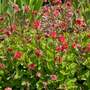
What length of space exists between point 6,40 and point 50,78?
0.61 meters

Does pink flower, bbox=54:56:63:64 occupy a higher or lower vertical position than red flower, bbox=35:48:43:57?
lower

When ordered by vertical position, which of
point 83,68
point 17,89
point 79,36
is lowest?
point 17,89

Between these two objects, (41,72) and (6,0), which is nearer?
(41,72)

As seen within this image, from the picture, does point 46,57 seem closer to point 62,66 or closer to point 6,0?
point 62,66

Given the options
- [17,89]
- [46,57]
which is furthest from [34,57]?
[17,89]

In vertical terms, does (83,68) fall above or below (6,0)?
below

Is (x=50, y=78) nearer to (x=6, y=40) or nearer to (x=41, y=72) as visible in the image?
(x=41, y=72)

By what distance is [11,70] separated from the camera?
144 inches

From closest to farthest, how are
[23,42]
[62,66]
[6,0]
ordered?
[62,66] < [23,42] < [6,0]

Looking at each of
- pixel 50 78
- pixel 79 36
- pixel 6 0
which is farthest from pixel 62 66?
pixel 6 0

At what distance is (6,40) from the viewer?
3787mm

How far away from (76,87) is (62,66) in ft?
0.74

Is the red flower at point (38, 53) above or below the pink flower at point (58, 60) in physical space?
above

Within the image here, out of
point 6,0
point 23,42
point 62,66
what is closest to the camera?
point 62,66
